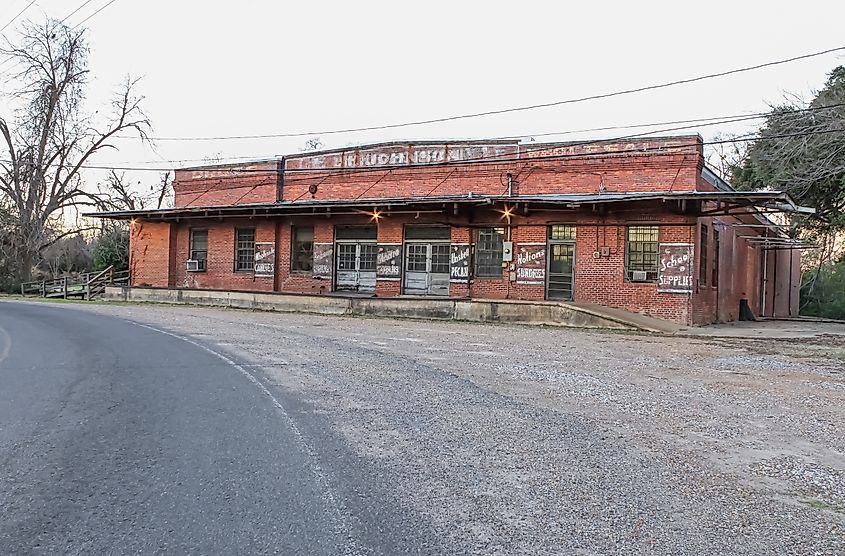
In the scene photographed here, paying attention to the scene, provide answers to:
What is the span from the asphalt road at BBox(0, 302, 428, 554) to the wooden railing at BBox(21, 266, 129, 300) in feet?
98.0

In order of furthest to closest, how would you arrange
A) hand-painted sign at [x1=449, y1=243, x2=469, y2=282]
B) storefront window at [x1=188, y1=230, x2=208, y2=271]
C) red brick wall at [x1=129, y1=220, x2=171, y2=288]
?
red brick wall at [x1=129, y1=220, x2=171, y2=288] < storefront window at [x1=188, y1=230, x2=208, y2=271] < hand-painted sign at [x1=449, y1=243, x2=469, y2=282]

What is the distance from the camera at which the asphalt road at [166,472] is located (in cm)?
447

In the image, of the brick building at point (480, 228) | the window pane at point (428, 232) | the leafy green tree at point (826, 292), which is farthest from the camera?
the leafy green tree at point (826, 292)

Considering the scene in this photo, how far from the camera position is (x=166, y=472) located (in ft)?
19.3

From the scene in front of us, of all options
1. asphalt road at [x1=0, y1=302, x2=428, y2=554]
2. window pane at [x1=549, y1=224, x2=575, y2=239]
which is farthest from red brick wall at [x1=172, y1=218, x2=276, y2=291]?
asphalt road at [x1=0, y1=302, x2=428, y2=554]

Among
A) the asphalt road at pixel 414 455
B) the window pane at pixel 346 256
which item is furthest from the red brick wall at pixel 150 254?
the asphalt road at pixel 414 455

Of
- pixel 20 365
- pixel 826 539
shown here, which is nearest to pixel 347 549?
pixel 826 539

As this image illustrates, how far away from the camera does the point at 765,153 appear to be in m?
23.7

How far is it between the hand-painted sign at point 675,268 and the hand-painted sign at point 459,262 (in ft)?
21.8

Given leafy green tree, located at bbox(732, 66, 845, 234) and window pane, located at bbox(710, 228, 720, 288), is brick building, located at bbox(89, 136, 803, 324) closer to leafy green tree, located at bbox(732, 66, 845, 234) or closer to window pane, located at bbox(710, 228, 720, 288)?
window pane, located at bbox(710, 228, 720, 288)

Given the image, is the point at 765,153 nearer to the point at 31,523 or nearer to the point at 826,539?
the point at 826,539

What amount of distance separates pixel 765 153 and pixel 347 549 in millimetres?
22944

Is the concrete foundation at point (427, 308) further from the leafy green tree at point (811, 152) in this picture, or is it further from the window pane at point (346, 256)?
the leafy green tree at point (811, 152)

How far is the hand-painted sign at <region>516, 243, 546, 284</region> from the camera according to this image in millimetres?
24922
